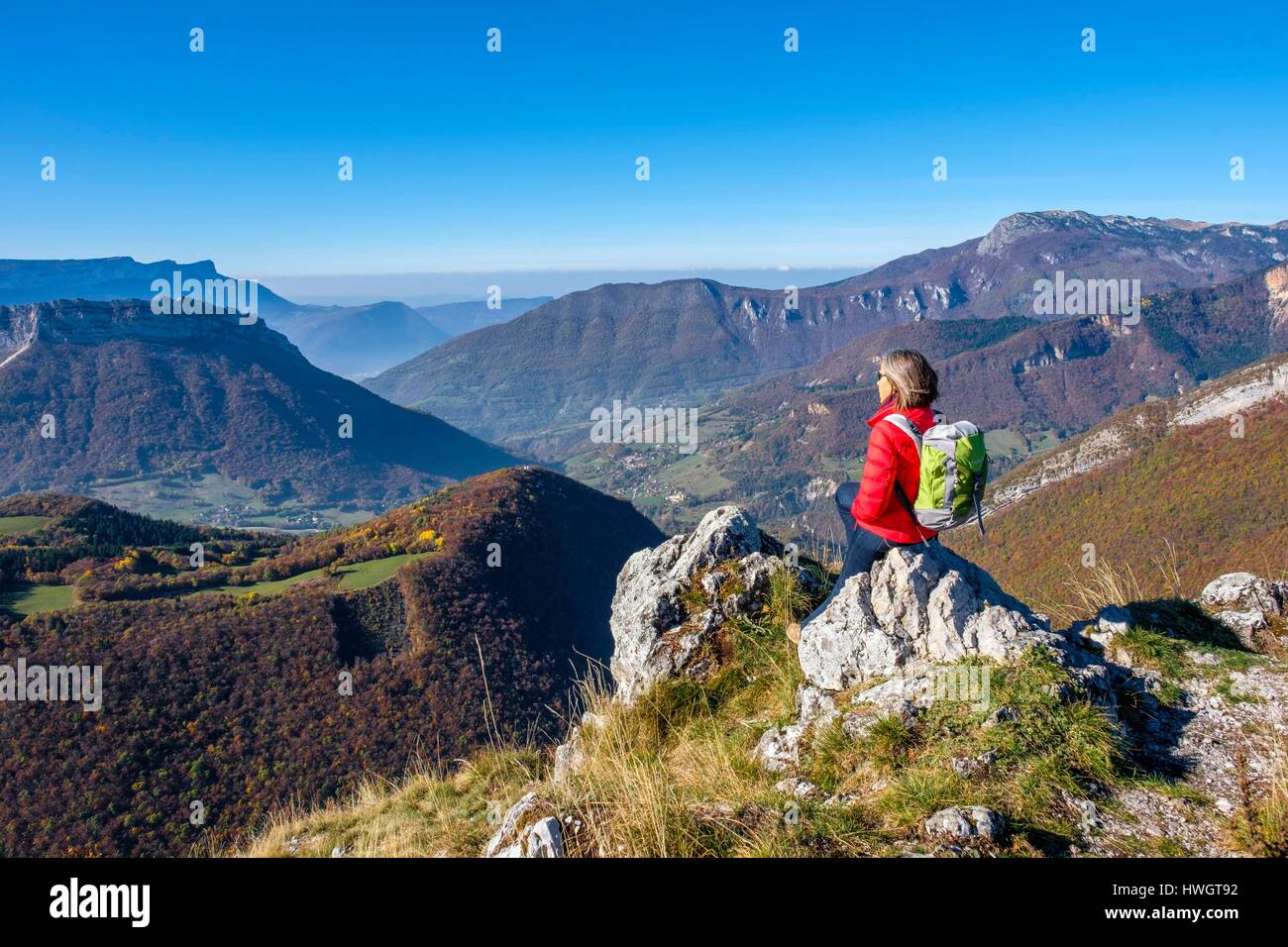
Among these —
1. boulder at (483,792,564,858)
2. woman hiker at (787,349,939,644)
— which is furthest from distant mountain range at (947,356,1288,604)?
boulder at (483,792,564,858)

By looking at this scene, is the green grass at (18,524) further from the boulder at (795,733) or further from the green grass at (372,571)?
the boulder at (795,733)

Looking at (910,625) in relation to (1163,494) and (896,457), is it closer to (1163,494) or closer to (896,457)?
(896,457)

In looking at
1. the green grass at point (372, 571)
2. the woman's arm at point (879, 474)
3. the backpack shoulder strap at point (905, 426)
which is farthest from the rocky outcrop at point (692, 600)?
the green grass at point (372, 571)

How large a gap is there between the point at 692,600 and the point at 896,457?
12.8 ft

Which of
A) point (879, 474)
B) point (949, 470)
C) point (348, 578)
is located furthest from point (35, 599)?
point (949, 470)

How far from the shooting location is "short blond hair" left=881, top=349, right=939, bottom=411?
A: 6.35 meters

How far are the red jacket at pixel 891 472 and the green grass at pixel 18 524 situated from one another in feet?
334

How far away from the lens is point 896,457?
623 cm

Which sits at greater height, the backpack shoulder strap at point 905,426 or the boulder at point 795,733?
the backpack shoulder strap at point 905,426

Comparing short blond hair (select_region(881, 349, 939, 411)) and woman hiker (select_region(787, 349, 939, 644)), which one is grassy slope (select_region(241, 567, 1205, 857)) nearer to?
woman hiker (select_region(787, 349, 939, 644))

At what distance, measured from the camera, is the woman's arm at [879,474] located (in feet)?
20.4
